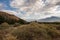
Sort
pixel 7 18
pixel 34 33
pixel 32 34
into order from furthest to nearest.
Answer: pixel 7 18, pixel 34 33, pixel 32 34

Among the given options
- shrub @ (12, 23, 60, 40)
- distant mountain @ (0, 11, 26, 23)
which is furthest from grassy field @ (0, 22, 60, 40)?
distant mountain @ (0, 11, 26, 23)

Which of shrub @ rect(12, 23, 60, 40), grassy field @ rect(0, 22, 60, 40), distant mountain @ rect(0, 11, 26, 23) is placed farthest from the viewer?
distant mountain @ rect(0, 11, 26, 23)

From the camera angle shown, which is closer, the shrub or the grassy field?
the grassy field

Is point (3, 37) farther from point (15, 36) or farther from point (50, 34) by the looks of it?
point (50, 34)

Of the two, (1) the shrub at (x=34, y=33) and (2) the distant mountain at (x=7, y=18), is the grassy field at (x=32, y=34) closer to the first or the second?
(1) the shrub at (x=34, y=33)

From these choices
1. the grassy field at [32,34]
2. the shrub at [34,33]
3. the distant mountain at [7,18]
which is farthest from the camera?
the distant mountain at [7,18]

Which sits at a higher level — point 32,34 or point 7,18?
Answer: point 7,18

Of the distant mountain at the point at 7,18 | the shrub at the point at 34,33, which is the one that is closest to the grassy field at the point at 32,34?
the shrub at the point at 34,33

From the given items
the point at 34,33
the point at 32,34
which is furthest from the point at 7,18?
the point at 32,34

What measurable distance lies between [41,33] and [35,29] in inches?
41.1

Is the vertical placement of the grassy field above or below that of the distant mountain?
below

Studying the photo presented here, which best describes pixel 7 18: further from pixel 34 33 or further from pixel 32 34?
pixel 32 34

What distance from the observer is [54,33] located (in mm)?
28406

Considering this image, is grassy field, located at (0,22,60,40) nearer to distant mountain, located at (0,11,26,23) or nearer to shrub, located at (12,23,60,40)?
shrub, located at (12,23,60,40)
